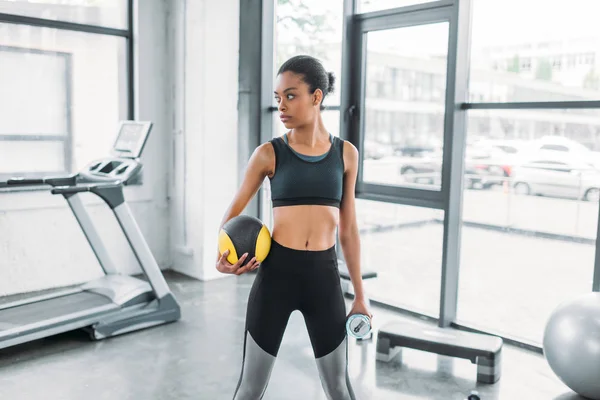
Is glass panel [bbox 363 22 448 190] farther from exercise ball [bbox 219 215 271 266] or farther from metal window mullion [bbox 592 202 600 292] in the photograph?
exercise ball [bbox 219 215 271 266]

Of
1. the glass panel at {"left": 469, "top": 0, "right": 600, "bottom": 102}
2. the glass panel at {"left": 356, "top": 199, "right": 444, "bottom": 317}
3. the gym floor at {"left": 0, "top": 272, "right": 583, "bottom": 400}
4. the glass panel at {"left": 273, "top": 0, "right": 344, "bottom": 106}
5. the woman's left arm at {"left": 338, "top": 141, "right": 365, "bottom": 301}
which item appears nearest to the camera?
the woman's left arm at {"left": 338, "top": 141, "right": 365, "bottom": 301}

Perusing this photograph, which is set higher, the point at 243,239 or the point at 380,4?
the point at 380,4

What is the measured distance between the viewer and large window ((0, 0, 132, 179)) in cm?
427

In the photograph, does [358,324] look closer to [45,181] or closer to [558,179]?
[558,179]

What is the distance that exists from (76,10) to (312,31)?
74.4 inches

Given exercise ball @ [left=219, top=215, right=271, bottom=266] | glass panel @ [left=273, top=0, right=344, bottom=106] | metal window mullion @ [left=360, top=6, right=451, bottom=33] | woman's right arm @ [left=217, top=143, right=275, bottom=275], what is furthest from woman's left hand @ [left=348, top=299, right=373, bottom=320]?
glass panel @ [left=273, top=0, right=344, bottom=106]

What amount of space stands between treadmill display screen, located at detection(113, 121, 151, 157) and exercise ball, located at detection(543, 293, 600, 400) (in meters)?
2.56

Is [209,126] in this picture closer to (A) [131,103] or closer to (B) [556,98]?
(A) [131,103]

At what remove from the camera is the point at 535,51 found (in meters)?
3.40

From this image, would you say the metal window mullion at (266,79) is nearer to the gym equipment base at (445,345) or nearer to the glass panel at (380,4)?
the glass panel at (380,4)

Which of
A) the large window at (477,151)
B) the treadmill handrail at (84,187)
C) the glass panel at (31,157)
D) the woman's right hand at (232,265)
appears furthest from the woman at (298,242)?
the glass panel at (31,157)

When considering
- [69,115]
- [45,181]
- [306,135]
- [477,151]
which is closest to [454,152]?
[477,151]

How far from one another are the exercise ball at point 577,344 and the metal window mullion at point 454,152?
106 centimetres

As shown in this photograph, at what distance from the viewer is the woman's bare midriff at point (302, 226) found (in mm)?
1839
